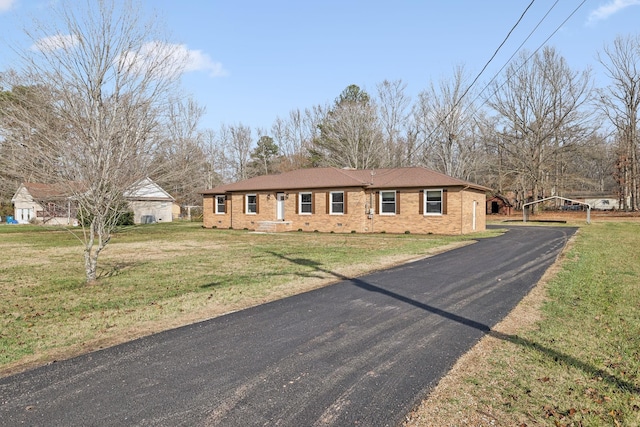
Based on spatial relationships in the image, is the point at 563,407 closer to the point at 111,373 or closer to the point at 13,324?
the point at 111,373

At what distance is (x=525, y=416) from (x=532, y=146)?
147 ft

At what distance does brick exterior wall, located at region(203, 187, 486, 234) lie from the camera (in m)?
20.3

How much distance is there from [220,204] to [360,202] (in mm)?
11050

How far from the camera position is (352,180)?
22359 mm

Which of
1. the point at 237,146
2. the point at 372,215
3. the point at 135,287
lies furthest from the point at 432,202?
the point at 237,146

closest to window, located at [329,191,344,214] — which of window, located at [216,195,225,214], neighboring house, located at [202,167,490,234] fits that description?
neighboring house, located at [202,167,490,234]

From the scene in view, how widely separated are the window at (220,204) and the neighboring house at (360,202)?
1.26m

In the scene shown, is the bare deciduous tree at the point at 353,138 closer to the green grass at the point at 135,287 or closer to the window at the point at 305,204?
the window at the point at 305,204

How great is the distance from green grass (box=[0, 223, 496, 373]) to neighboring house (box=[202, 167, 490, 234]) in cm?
676

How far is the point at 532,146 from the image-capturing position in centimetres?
4175

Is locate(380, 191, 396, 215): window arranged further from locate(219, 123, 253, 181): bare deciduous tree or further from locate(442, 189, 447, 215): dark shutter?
locate(219, 123, 253, 181): bare deciduous tree

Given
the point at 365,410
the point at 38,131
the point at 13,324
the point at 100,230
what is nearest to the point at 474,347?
the point at 365,410

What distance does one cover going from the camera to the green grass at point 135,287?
493 cm

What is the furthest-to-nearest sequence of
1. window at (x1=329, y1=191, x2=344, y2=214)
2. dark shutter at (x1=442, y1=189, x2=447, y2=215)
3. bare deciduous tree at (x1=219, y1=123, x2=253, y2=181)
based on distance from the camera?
bare deciduous tree at (x1=219, y1=123, x2=253, y2=181)
window at (x1=329, y1=191, x2=344, y2=214)
dark shutter at (x1=442, y1=189, x2=447, y2=215)
